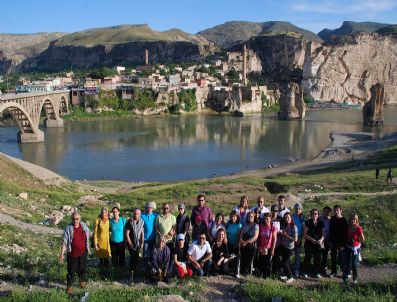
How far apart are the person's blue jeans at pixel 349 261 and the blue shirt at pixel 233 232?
1.98m

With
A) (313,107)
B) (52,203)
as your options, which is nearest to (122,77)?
(313,107)

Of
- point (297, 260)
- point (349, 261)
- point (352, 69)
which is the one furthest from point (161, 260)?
point (352, 69)

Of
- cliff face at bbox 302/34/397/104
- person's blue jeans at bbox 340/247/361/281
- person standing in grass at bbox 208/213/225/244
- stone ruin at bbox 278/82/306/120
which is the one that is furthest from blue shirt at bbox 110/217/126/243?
cliff face at bbox 302/34/397/104

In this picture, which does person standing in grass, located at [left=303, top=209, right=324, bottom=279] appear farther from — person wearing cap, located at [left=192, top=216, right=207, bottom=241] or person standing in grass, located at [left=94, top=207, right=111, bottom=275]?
person standing in grass, located at [left=94, top=207, right=111, bottom=275]

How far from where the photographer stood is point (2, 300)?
23.4 ft

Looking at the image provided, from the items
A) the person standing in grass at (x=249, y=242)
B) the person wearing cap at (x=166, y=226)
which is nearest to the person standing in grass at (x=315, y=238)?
the person standing in grass at (x=249, y=242)

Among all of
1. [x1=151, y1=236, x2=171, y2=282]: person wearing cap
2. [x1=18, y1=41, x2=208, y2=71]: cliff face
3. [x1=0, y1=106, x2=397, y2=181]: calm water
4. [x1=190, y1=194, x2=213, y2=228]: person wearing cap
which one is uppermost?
[x1=18, y1=41, x2=208, y2=71]: cliff face

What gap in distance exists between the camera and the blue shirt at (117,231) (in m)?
8.87

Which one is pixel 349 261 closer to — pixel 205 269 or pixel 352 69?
pixel 205 269

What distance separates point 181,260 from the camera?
8883mm

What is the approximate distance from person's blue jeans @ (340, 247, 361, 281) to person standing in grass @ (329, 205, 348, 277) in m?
0.06

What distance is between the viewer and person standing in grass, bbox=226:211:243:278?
8.90m

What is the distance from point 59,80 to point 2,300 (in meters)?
113

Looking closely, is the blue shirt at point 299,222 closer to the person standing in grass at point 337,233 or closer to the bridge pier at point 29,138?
the person standing in grass at point 337,233
